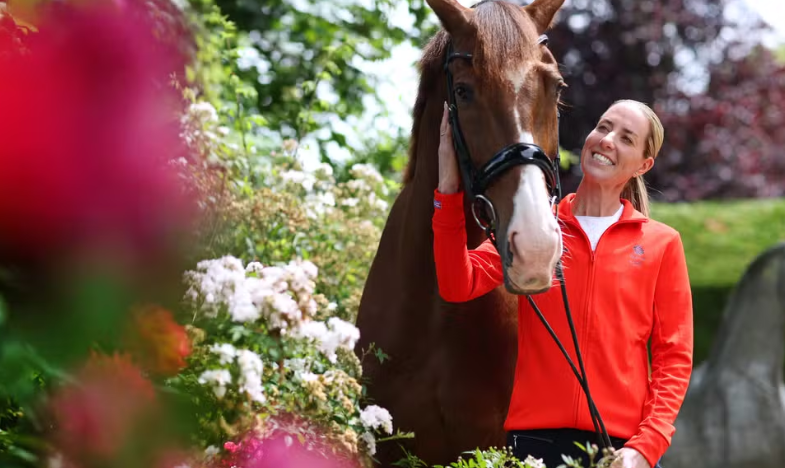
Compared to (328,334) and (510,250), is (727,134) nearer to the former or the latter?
(510,250)

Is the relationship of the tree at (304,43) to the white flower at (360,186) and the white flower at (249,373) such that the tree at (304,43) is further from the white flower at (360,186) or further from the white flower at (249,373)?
the white flower at (249,373)

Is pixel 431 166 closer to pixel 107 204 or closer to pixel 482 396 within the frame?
pixel 482 396

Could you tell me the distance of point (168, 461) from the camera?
0.91 meters

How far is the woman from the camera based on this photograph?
2.14 metres

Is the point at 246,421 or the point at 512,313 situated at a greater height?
the point at 512,313

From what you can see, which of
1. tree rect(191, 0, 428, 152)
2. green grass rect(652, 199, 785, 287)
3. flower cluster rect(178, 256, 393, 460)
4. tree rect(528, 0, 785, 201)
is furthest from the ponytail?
tree rect(528, 0, 785, 201)

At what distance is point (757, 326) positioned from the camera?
5891 mm

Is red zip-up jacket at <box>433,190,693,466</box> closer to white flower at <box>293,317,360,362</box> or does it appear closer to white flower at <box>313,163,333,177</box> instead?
white flower at <box>293,317,360,362</box>

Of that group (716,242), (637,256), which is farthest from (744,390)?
(637,256)

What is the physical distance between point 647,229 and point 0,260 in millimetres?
1820

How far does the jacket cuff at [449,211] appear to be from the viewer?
225 cm

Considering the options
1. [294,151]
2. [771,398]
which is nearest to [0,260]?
[294,151]

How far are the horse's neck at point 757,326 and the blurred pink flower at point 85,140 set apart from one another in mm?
5734

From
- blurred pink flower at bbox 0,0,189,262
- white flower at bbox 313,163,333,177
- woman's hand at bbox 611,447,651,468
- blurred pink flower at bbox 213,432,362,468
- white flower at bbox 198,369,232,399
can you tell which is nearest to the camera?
blurred pink flower at bbox 0,0,189,262
